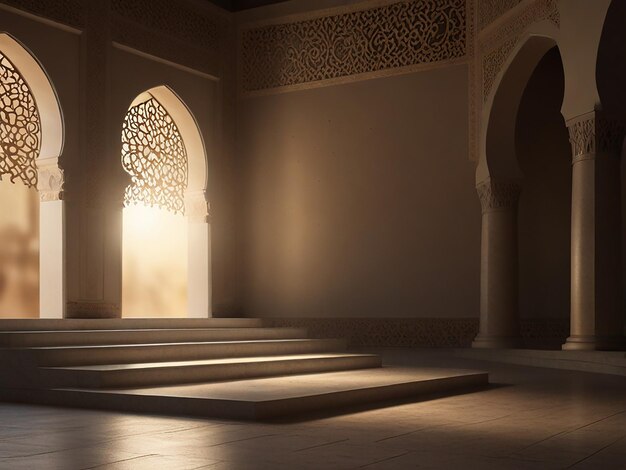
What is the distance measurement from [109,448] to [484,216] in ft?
22.5

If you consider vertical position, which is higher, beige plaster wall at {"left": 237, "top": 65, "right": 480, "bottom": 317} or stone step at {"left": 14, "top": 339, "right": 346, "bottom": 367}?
beige plaster wall at {"left": 237, "top": 65, "right": 480, "bottom": 317}

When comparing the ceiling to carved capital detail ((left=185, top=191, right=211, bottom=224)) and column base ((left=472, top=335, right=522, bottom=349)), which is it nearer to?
carved capital detail ((left=185, top=191, right=211, bottom=224))

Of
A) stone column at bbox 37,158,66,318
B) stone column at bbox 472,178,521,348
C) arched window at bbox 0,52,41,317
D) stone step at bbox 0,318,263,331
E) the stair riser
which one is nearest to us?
the stair riser

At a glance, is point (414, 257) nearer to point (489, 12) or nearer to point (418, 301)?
point (418, 301)

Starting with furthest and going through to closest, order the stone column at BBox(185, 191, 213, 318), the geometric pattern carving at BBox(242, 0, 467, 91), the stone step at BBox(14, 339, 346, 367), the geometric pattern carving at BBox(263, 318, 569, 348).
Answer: the stone column at BBox(185, 191, 213, 318)
the geometric pattern carving at BBox(242, 0, 467, 91)
the geometric pattern carving at BBox(263, 318, 569, 348)
the stone step at BBox(14, 339, 346, 367)

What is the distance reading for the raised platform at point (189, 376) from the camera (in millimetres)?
4742

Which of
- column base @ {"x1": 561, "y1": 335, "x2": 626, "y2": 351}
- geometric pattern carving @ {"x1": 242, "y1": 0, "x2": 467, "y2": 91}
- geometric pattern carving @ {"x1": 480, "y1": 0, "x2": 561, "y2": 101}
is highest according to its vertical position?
geometric pattern carving @ {"x1": 242, "y1": 0, "x2": 467, "y2": 91}

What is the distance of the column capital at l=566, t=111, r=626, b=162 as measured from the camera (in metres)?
7.64

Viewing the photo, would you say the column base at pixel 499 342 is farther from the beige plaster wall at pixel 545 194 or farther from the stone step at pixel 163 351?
the stone step at pixel 163 351

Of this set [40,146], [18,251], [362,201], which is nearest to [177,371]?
[40,146]

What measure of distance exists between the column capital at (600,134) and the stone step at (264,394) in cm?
253

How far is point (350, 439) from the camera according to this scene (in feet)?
12.3

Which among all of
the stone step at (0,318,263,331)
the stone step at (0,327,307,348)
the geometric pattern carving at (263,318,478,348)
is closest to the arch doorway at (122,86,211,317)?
the geometric pattern carving at (263,318,478,348)

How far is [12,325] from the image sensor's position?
291 inches
